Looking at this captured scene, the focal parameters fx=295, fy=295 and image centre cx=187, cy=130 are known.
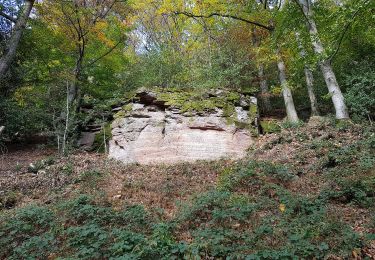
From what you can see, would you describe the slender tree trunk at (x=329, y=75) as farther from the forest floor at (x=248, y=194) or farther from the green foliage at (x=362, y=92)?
the forest floor at (x=248, y=194)

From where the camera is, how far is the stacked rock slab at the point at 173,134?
10.6m

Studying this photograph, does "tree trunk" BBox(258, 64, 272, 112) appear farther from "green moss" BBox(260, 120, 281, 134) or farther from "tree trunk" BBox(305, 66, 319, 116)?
"green moss" BBox(260, 120, 281, 134)

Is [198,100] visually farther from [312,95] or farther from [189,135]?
[312,95]

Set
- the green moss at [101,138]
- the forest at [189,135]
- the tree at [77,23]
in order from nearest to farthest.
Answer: the forest at [189,135] → the green moss at [101,138] → the tree at [77,23]

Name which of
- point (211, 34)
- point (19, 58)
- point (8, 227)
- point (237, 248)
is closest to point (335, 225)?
point (237, 248)

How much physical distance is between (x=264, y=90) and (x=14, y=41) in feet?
36.9

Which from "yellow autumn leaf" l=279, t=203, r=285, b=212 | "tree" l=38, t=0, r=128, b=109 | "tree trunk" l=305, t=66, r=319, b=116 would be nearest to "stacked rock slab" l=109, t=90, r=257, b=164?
"tree" l=38, t=0, r=128, b=109

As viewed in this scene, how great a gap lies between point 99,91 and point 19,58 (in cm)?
361

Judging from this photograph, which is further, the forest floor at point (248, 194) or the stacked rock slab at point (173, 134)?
the stacked rock slab at point (173, 134)

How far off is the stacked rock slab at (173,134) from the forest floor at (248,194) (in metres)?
0.75

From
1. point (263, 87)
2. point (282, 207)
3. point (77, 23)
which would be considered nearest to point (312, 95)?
point (263, 87)

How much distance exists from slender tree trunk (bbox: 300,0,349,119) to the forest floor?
2.85 ft

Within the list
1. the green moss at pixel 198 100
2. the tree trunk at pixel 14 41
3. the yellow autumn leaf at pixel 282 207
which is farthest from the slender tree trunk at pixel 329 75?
the tree trunk at pixel 14 41

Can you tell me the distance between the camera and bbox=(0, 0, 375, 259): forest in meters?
5.07
